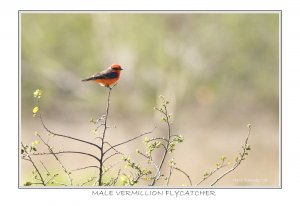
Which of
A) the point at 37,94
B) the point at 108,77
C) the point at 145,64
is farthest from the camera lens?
the point at 145,64

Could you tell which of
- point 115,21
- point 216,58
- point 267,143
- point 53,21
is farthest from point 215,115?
point 53,21

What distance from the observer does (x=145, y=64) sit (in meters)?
11.8

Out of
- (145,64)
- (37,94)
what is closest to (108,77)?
(37,94)

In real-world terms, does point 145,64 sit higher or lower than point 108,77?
higher

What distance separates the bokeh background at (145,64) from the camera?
10844mm

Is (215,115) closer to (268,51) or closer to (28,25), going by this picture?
(268,51)

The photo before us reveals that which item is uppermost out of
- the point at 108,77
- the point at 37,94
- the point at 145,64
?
the point at 145,64

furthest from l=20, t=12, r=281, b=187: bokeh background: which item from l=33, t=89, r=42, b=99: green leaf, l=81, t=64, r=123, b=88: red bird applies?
l=33, t=89, r=42, b=99: green leaf

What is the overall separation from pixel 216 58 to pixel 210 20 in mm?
820

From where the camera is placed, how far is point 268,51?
11648 mm

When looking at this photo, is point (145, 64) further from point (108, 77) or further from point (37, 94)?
point (37, 94)

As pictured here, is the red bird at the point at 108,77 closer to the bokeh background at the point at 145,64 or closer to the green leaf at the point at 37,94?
the green leaf at the point at 37,94

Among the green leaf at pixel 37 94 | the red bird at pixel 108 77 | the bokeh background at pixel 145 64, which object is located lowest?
the green leaf at pixel 37 94

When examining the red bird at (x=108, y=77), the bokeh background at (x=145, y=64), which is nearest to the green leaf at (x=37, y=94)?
the red bird at (x=108, y=77)
